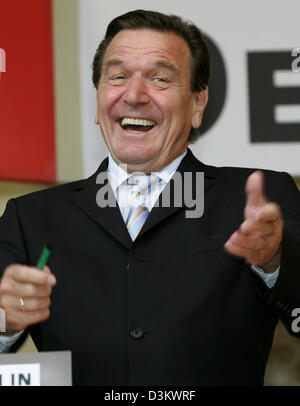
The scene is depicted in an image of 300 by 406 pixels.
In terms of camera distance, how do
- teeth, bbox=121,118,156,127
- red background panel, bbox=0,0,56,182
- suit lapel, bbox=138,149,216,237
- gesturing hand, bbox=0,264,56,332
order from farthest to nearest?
red background panel, bbox=0,0,56,182
teeth, bbox=121,118,156,127
suit lapel, bbox=138,149,216,237
gesturing hand, bbox=0,264,56,332

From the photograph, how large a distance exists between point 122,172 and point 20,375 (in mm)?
493

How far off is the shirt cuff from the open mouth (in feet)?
1.15

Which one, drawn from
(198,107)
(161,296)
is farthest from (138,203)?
(198,107)

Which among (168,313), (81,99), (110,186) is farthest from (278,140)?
(168,313)

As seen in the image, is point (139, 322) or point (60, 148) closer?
point (139, 322)

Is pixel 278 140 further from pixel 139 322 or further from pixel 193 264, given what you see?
pixel 139 322

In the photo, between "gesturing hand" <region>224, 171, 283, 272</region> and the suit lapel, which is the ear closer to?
the suit lapel

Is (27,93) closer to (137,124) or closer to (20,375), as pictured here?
(137,124)

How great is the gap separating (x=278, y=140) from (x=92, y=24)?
1.91 ft

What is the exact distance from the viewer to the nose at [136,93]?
1286mm

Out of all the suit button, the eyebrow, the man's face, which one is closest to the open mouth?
the man's face

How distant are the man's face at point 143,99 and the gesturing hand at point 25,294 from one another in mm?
415

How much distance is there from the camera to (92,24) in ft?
6.16

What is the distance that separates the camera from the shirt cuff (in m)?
1.09
